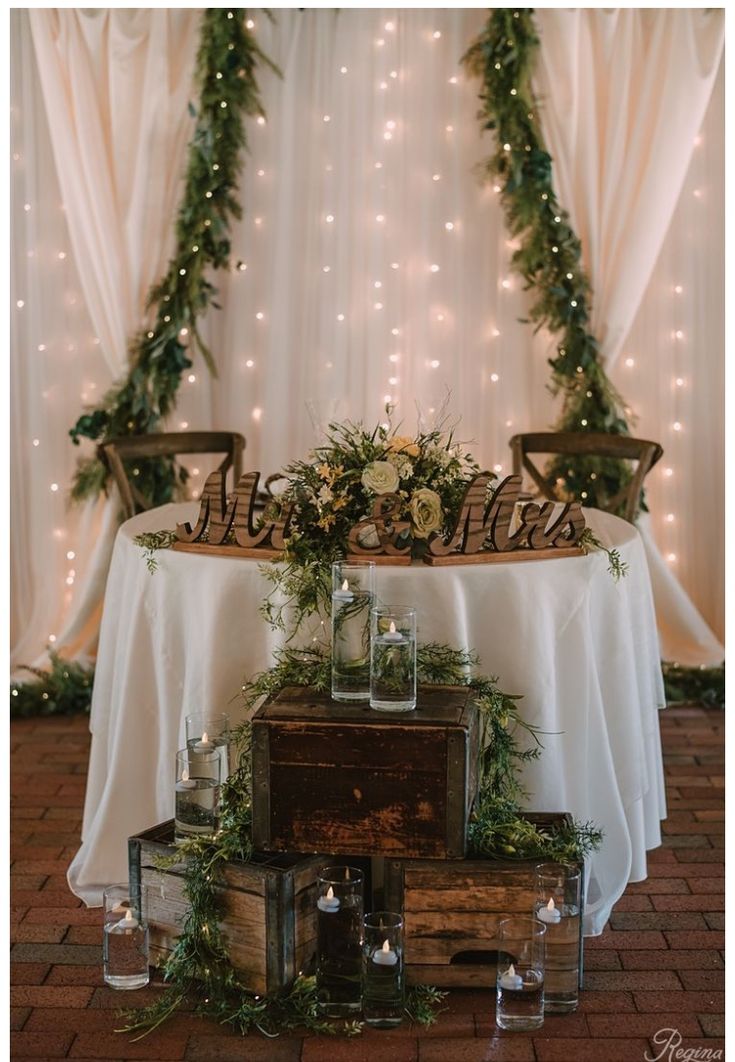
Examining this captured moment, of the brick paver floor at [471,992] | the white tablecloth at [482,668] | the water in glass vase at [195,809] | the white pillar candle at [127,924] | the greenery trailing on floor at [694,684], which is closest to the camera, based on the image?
the brick paver floor at [471,992]

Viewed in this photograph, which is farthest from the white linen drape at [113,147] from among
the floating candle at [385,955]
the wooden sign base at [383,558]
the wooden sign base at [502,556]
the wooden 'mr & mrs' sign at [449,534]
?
the floating candle at [385,955]

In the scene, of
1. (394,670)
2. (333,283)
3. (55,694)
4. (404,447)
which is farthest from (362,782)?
(333,283)

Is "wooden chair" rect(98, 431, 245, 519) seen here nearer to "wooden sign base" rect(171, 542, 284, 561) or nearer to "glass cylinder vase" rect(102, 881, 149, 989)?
"wooden sign base" rect(171, 542, 284, 561)

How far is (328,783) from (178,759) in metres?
0.40

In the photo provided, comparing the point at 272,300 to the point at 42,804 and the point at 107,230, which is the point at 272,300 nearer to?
the point at 107,230

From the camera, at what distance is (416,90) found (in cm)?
488

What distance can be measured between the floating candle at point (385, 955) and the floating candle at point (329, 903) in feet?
0.38

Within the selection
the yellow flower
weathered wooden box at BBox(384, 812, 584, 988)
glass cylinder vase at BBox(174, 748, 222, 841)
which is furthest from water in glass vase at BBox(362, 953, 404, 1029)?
the yellow flower

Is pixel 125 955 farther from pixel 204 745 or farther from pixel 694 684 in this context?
pixel 694 684

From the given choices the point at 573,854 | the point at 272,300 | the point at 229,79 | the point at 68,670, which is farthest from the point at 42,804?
the point at 229,79

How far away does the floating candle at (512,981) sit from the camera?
2.53 metres

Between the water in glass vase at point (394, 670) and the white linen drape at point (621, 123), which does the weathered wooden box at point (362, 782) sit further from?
the white linen drape at point (621, 123)

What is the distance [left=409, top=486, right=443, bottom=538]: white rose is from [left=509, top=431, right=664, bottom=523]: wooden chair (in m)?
1.39

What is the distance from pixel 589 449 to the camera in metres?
4.45
